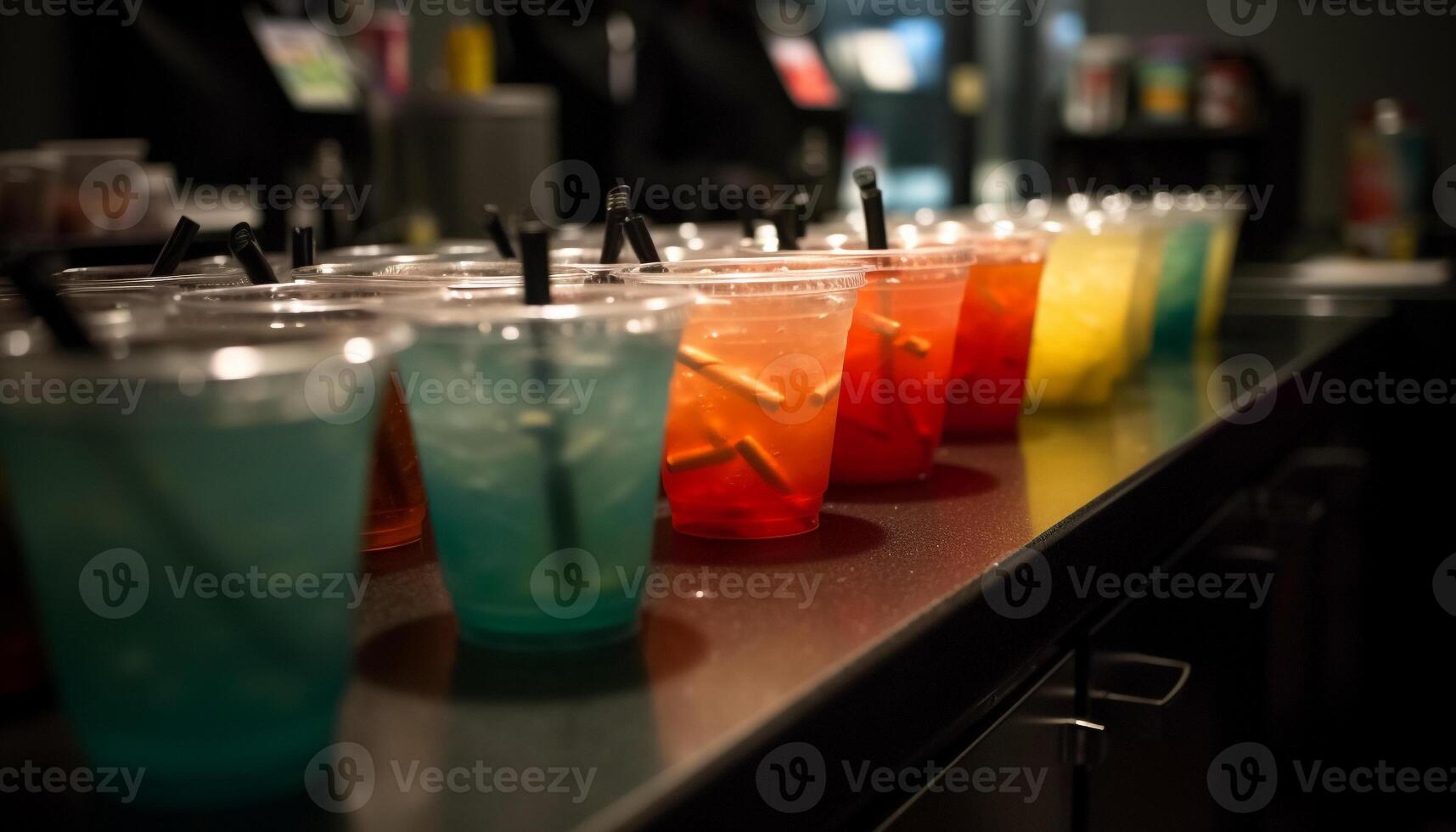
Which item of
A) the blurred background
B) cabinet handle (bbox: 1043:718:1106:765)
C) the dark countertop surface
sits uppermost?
the blurred background

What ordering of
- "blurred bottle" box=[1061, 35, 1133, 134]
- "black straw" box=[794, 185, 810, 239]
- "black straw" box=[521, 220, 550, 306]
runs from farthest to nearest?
"blurred bottle" box=[1061, 35, 1133, 134] < "black straw" box=[794, 185, 810, 239] < "black straw" box=[521, 220, 550, 306]

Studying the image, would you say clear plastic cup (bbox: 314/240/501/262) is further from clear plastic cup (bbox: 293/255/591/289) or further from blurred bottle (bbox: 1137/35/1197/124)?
blurred bottle (bbox: 1137/35/1197/124)

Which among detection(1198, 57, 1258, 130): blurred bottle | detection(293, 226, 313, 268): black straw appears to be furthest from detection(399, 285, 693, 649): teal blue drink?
detection(1198, 57, 1258, 130): blurred bottle

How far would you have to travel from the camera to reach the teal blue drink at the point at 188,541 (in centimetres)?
55

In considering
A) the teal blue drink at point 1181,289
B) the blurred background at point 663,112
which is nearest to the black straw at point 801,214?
the blurred background at point 663,112

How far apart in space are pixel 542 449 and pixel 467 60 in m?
2.64

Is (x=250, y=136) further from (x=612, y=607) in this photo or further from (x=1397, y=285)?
(x=1397, y=285)

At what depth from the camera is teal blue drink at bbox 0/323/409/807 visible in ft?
1.79

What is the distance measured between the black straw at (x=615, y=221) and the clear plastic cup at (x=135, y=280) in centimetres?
27

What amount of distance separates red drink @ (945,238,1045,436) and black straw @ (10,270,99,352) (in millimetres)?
955

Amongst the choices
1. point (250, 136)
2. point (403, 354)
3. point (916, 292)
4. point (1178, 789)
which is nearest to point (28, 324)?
point (403, 354)

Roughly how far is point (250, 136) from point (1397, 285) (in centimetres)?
256

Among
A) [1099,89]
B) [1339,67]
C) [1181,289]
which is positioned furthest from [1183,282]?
[1339,67]

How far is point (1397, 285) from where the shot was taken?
310cm
